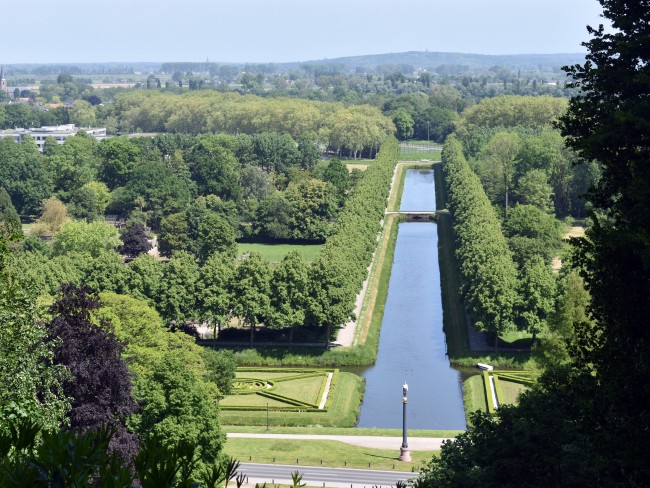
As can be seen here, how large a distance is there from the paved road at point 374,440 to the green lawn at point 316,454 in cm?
58

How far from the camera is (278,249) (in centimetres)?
10569

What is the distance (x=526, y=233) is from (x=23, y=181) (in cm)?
6229

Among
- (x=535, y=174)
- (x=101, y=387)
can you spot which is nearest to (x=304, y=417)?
(x=101, y=387)

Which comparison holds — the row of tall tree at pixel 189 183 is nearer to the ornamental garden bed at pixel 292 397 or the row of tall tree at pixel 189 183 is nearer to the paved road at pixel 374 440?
the ornamental garden bed at pixel 292 397

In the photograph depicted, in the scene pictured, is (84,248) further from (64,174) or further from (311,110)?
(311,110)

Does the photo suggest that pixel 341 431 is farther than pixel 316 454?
Yes

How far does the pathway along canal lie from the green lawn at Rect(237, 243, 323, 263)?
8442 millimetres

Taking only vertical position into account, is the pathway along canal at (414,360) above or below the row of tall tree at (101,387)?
below

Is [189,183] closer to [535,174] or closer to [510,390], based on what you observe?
[535,174]

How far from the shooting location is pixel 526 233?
95.3 m

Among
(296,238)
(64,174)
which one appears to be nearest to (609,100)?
(296,238)

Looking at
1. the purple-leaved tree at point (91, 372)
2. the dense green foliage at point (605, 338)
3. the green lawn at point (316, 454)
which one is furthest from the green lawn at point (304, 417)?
the dense green foliage at point (605, 338)

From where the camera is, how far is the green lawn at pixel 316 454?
4678 cm

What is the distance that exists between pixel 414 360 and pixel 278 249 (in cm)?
3948
